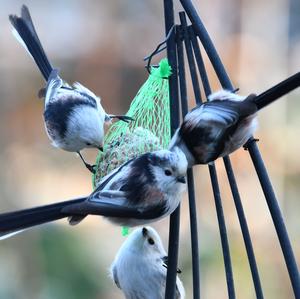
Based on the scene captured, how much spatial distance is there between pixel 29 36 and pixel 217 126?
2.02 feet

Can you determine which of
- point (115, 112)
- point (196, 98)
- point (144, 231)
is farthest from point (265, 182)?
point (115, 112)

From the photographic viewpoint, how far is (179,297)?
117 centimetres

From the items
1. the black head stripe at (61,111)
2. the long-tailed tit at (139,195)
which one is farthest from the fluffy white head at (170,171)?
the black head stripe at (61,111)

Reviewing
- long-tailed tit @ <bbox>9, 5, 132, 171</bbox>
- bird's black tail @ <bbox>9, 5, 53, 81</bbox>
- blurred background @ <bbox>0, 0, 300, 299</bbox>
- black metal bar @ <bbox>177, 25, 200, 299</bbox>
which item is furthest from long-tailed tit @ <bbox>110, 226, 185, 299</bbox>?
blurred background @ <bbox>0, 0, 300, 299</bbox>

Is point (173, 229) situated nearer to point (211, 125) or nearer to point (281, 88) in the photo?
point (211, 125)

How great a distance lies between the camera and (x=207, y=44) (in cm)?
96

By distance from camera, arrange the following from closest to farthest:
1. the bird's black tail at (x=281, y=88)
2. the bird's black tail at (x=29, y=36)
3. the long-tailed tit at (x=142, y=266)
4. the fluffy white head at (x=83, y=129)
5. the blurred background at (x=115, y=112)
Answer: the bird's black tail at (x=281, y=88), the long-tailed tit at (x=142, y=266), the fluffy white head at (x=83, y=129), the bird's black tail at (x=29, y=36), the blurred background at (x=115, y=112)

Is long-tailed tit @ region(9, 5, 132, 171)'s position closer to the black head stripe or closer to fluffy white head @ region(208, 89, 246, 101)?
the black head stripe

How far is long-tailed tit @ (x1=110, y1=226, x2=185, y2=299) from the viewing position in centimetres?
112

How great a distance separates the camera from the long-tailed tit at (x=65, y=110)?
1.26m

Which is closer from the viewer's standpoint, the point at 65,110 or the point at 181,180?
the point at 181,180

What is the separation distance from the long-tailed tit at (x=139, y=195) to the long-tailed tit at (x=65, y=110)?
0.35m

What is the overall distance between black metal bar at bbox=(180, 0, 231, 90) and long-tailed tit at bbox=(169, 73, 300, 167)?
4 cm

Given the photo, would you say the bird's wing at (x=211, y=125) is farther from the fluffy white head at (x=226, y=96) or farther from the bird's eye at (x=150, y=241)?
the bird's eye at (x=150, y=241)
